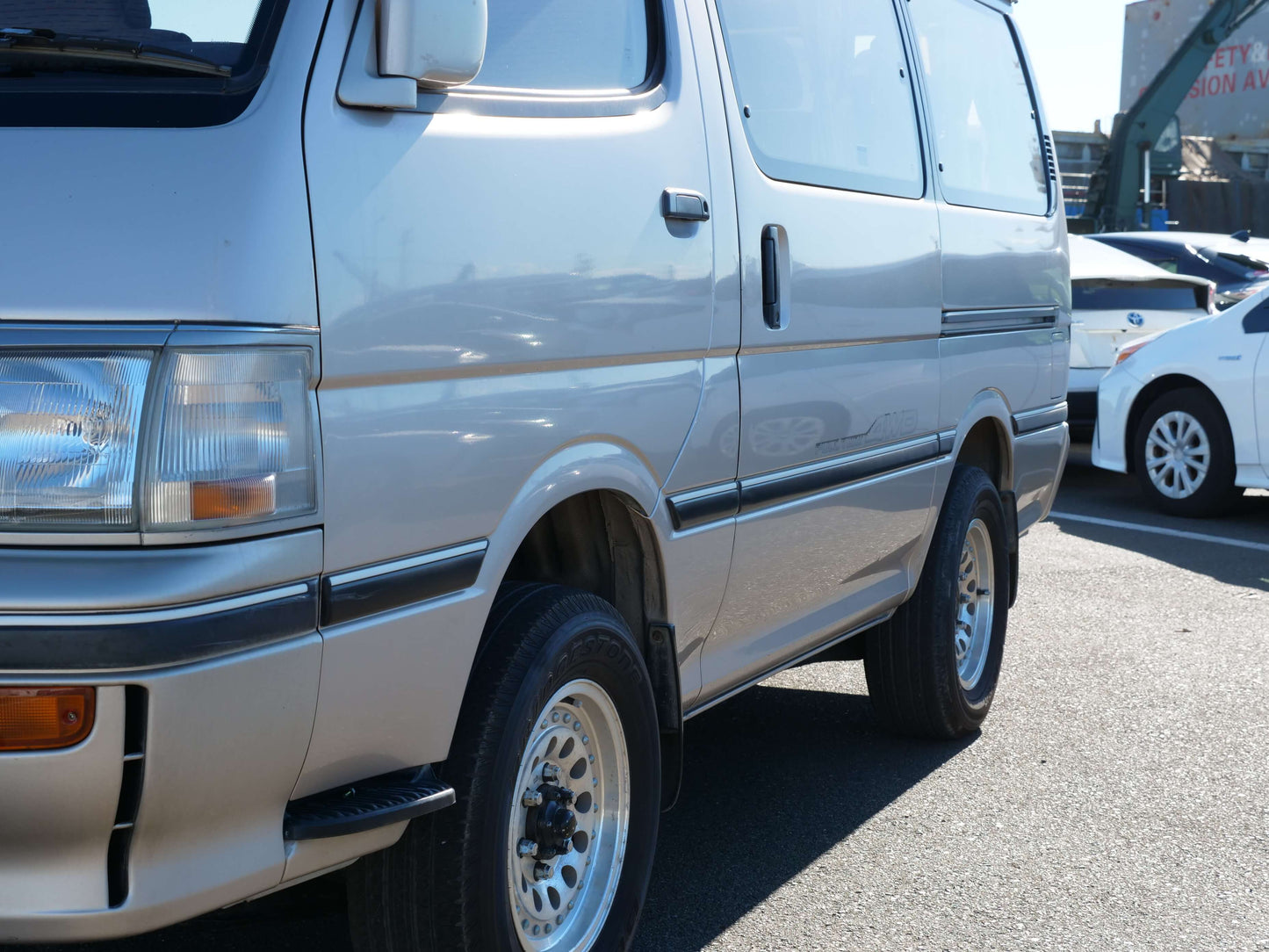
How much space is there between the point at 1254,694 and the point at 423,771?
3.70 meters

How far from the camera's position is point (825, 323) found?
323 centimetres

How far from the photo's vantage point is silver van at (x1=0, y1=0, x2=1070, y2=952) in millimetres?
1770

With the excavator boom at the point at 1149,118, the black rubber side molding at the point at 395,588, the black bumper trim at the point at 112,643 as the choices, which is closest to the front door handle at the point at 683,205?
the black rubber side molding at the point at 395,588

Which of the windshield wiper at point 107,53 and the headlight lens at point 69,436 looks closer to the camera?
the headlight lens at point 69,436

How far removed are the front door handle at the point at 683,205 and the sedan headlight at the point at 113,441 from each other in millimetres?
1053

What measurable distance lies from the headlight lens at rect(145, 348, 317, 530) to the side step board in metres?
0.43

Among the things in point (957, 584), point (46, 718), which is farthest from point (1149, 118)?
point (46, 718)

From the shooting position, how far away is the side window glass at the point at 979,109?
421 centimetres

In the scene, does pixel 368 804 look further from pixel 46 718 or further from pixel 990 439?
pixel 990 439

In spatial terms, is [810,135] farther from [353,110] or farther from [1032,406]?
[1032,406]

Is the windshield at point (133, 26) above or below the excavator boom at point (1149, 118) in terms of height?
below

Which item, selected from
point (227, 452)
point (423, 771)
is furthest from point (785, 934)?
point (227, 452)

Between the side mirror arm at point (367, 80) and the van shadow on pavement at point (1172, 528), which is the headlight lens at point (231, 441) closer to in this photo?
the side mirror arm at point (367, 80)

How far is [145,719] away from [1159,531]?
7.49 metres
